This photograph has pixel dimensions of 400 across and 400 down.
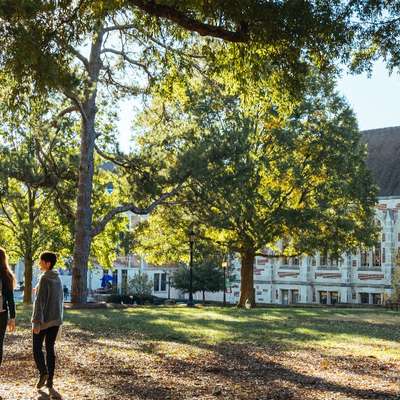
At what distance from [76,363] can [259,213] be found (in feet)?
78.1

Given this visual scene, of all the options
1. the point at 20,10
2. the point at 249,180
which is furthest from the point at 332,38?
the point at 249,180

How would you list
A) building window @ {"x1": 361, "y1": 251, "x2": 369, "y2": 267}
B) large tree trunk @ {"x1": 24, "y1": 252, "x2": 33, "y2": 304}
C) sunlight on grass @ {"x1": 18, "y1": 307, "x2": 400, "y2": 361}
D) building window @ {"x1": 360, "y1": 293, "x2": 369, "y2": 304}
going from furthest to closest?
building window @ {"x1": 361, "y1": 251, "x2": 369, "y2": 267}, building window @ {"x1": 360, "y1": 293, "x2": 369, "y2": 304}, large tree trunk @ {"x1": 24, "y1": 252, "x2": 33, "y2": 304}, sunlight on grass @ {"x1": 18, "y1": 307, "x2": 400, "y2": 361}

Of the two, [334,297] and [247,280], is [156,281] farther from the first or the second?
[247,280]

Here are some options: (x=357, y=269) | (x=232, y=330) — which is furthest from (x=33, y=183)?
Result: (x=357, y=269)

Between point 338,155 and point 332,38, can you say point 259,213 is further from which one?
point 332,38

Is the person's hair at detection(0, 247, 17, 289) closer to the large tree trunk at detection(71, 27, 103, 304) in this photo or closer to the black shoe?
the black shoe

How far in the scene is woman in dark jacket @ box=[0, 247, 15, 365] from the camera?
770 centimetres

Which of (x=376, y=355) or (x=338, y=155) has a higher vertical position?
(x=338, y=155)

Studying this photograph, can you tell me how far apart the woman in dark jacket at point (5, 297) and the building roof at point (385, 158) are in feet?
157

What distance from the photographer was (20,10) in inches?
379

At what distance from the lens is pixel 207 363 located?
33.8 feet

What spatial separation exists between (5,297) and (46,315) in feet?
1.88

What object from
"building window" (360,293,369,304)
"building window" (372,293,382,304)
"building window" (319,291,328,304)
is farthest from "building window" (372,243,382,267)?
"building window" (319,291,328,304)

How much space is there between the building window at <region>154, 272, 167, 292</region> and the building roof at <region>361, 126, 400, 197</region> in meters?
26.3
